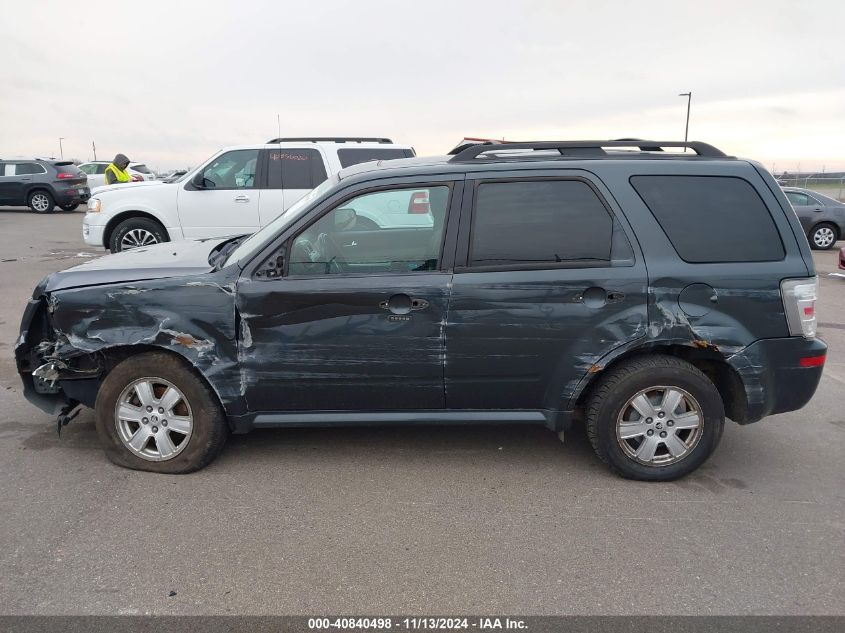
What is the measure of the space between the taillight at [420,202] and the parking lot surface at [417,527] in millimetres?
1515

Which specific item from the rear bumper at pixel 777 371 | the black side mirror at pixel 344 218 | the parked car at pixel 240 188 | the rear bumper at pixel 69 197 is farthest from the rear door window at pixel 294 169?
the rear bumper at pixel 69 197

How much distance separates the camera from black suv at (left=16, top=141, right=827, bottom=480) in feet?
11.6

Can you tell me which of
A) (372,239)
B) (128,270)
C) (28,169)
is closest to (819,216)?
(372,239)

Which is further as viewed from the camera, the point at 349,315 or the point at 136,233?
the point at 136,233

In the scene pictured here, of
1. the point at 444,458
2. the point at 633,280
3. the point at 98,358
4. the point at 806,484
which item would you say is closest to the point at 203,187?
the point at 98,358

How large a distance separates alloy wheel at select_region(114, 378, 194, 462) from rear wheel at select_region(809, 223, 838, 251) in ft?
52.1

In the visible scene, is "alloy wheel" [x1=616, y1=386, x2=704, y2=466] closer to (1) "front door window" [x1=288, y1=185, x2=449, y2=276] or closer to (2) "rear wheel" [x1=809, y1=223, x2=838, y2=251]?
(1) "front door window" [x1=288, y1=185, x2=449, y2=276]

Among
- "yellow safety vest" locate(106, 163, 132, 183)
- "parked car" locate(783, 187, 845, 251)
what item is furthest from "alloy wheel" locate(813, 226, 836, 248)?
"yellow safety vest" locate(106, 163, 132, 183)

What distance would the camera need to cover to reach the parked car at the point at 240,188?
9023 millimetres

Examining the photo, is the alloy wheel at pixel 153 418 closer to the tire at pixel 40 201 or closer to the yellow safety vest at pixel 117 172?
the yellow safety vest at pixel 117 172

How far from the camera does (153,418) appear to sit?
3.70 meters

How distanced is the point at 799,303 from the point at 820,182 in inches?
1466

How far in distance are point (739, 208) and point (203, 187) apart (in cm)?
744

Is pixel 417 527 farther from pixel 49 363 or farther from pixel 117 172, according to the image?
pixel 117 172
